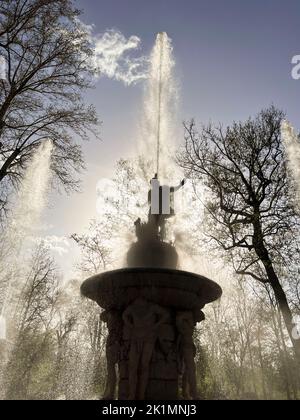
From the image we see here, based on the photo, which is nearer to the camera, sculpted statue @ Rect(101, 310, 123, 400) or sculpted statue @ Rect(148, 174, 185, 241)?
sculpted statue @ Rect(101, 310, 123, 400)

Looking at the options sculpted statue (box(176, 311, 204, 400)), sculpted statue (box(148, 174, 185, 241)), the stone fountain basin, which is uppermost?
sculpted statue (box(148, 174, 185, 241))

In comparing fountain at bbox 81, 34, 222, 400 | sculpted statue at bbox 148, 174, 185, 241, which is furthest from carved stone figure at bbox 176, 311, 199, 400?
sculpted statue at bbox 148, 174, 185, 241

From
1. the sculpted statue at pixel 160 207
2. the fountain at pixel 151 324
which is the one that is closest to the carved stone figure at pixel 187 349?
the fountain at pixel 151 324

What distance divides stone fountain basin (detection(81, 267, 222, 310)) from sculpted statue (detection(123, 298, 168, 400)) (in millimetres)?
218

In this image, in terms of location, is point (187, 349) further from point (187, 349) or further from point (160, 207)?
point (160, 207)

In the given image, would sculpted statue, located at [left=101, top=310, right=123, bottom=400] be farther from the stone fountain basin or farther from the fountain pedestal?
the stone fountain basin

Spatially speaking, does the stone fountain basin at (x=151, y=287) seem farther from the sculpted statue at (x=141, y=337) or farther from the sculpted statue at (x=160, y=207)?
the sculpted statue at (x=160, y=207)

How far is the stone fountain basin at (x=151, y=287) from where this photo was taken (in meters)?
6.29

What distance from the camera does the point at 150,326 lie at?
6.11 m

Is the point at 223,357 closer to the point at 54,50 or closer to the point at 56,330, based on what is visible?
the point at 56,330

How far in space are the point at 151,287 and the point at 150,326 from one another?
66 cm

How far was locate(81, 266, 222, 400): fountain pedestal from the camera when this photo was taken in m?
6.02

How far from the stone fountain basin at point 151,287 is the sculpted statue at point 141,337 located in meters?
0.22

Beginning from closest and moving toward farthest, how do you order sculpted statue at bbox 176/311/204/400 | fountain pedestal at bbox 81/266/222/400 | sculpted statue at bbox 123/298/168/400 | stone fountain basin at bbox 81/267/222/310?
1. sculpted statue at bbox 123/298/168/400
2. fountain pedestal at bbox 81/266/222/400
3. stone fountain basin at bbox 81/267/222/310
4. sculpted statue at bbox 176/311/204/400
